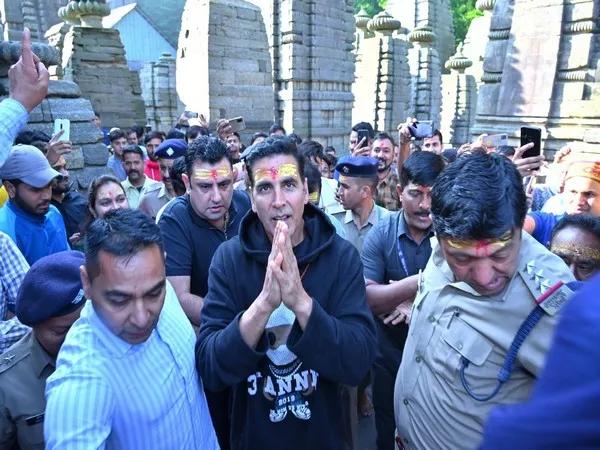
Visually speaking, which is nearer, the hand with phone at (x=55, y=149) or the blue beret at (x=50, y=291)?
the blue beret at (x=50, y=291)

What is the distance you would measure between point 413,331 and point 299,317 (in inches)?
21.7

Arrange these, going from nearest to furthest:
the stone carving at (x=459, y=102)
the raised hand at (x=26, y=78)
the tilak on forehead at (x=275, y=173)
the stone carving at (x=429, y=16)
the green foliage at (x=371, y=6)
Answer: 1. the tilak on forehead at (x=275, y=173)
2. the raised hand at (x=26, y=78)
3. the stone carving at (x=459, y=102)
4. the stone carving at (x=429, y=16)
5. the green foliage at (x=371, y=6)

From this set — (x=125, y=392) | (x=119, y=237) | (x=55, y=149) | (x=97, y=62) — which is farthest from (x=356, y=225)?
(x=97, y=62)

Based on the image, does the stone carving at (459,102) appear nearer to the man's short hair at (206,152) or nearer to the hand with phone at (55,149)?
the hand with phone at (55,149)

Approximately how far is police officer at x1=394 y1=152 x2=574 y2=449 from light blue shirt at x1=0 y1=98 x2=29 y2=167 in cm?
207

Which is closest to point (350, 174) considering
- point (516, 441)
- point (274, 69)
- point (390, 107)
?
point (516, 441)

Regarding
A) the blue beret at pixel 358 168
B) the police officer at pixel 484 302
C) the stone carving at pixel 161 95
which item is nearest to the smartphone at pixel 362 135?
the blue beret at pixel 358 168

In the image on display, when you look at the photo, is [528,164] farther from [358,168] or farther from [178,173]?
[178,173]

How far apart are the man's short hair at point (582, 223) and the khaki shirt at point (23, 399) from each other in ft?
8.05

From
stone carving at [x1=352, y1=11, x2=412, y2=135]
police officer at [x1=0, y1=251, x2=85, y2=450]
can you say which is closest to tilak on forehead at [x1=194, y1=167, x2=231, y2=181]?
police officer at [x1=0, y1=251, x2=85, y2=450]

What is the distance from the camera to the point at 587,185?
9.08ft

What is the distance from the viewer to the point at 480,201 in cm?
145

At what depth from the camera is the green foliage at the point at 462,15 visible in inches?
1231

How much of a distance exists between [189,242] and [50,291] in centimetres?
87
